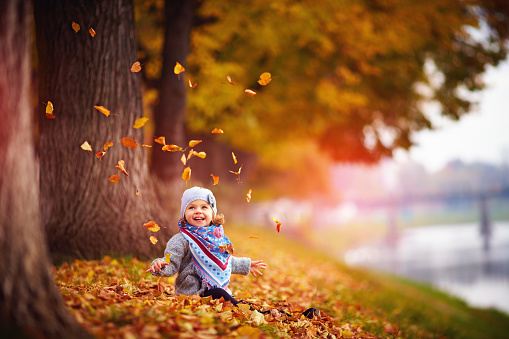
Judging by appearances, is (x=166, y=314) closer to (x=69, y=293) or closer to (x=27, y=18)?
(x=69, y=293)

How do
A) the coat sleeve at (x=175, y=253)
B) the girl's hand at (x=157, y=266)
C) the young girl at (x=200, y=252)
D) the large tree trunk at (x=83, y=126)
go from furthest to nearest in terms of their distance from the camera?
the large tree trunk at (x=83, y=126), the young girl at (x=200, y=252), the coat sleeve at (x=175, y=253), the girl's hand at (x=157, y=266)

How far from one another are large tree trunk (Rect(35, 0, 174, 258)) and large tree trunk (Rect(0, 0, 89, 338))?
238 centimetres

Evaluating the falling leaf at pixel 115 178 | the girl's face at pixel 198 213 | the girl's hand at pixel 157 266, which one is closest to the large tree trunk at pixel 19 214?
the girl's hand at pixel 157 266

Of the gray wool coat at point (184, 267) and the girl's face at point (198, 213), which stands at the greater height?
the girl's face at point (198, 213)

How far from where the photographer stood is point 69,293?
3154 mm

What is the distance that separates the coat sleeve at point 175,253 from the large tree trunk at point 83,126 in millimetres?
1499

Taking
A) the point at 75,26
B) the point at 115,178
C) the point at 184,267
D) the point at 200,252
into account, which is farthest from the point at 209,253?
the point at 75,26

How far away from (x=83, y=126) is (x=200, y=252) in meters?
2.15

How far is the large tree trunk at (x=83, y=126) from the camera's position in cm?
448

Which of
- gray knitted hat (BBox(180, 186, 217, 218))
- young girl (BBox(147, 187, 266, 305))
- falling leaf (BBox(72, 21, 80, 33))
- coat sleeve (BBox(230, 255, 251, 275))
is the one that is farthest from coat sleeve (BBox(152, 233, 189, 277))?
falling leaf (BBox(72, 21, 80, 33))

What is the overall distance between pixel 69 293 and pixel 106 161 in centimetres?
176

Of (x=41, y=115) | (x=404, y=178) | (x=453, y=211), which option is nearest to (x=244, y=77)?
(x=41, y=115)

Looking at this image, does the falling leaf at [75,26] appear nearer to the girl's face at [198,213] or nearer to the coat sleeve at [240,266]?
the girl's face at [198,213]

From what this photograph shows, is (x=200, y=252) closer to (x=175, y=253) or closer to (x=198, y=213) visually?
(x=175, y=253)
